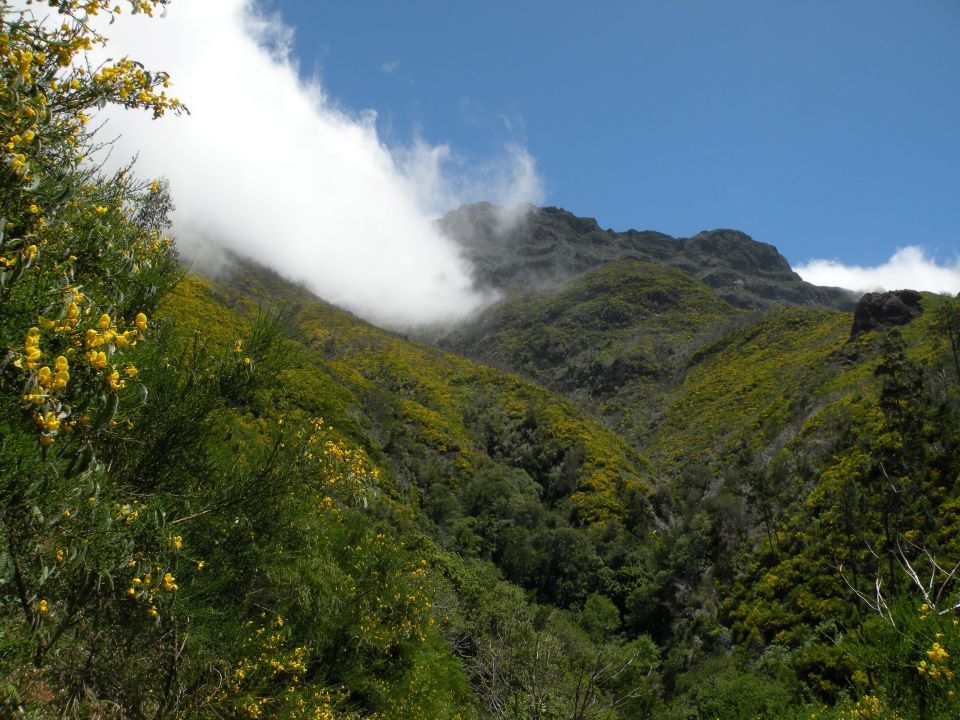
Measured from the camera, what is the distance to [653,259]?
171250 millimetres

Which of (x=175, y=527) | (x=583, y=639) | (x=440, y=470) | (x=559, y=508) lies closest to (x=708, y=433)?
(x=559, y=508)

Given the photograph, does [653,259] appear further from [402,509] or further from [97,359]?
[97,359]

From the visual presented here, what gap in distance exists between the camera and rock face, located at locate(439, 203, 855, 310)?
158m

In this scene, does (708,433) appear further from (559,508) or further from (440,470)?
(440,470)

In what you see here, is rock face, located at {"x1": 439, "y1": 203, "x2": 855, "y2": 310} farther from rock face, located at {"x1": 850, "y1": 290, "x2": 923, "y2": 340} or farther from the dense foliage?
rock face, located at {"x1": 850, "y1": 290, "x2": 923, "y2": 340}

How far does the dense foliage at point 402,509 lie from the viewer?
3188mm

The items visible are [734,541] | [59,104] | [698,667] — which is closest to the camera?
[59,104]

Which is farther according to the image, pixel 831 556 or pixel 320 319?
pixel 320 319

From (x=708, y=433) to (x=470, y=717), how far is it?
145ft

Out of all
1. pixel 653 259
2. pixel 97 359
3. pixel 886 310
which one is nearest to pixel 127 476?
pixel 97 359

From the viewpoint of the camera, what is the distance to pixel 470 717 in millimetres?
15109

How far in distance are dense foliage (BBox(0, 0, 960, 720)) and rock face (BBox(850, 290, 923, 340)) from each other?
2239mm

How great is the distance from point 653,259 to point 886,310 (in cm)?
12670

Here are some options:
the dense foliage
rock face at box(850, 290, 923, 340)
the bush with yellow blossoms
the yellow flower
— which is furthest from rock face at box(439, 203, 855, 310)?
the yellow flower
